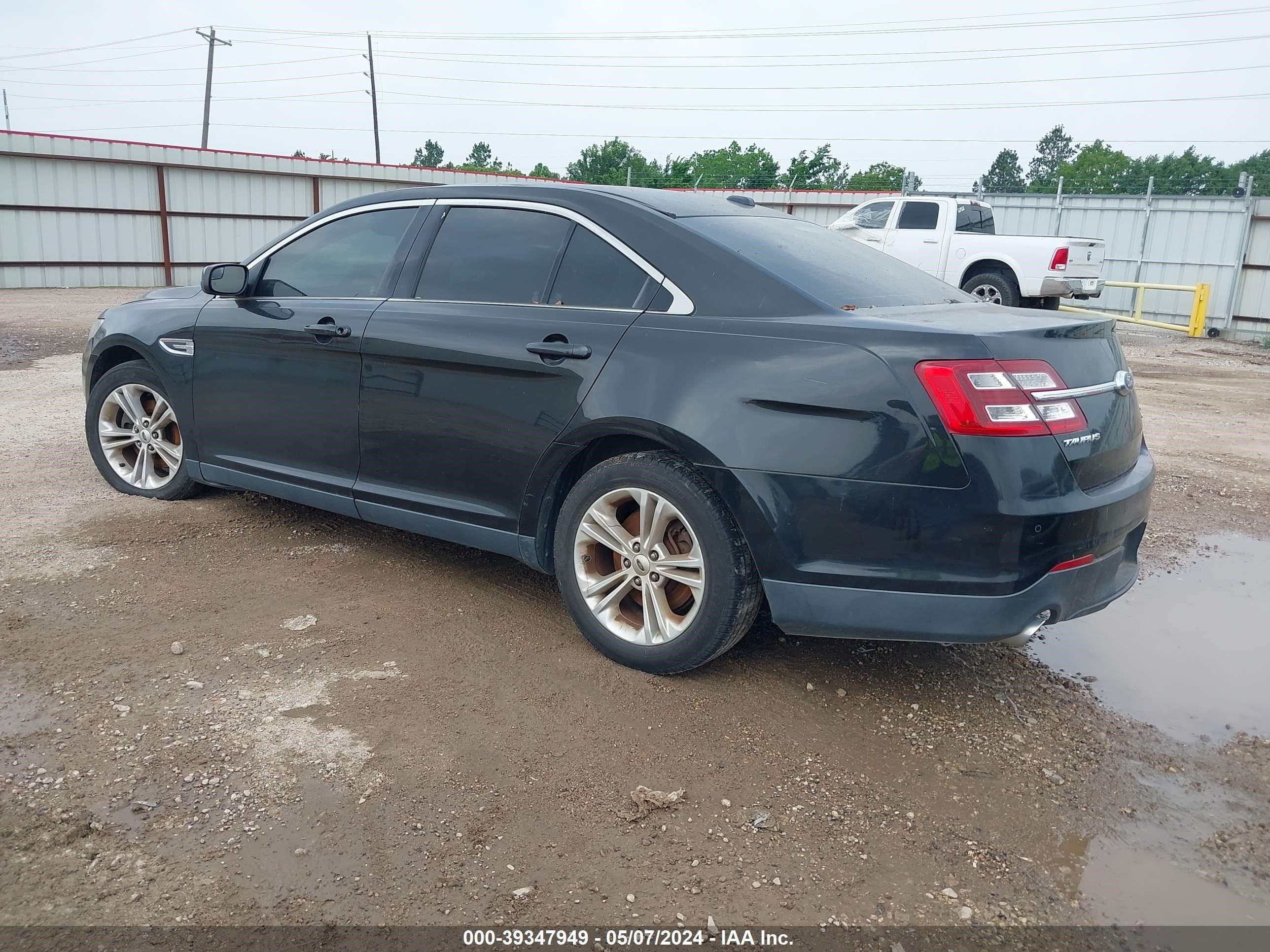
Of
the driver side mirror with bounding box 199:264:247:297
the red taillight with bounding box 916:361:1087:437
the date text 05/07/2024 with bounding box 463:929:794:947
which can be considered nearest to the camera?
the date text 05/07/2024 with bounding box 463:929:794:947

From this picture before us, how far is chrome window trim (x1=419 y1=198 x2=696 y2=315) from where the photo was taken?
3361mm

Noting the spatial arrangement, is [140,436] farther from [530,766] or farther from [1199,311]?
[1199,311]

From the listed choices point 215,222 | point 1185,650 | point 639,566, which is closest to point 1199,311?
point 1185,650

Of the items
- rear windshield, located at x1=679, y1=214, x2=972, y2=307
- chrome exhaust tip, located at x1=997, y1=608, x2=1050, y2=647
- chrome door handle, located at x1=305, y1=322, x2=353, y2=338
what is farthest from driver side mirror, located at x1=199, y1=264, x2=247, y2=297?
chrome exhaust tip, located at x1=997, y1=608, x2=1050, y2=647

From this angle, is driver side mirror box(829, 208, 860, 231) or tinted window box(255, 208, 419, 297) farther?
driver side mirror box(829, 208, 860, 231)

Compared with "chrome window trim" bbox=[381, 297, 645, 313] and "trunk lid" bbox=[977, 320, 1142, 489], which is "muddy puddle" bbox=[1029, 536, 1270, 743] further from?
"chrome window trim" bbox=[381, 297, 645, 313]

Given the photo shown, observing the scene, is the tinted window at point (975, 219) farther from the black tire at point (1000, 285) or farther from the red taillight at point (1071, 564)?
the red taillight at point (1071, 564)

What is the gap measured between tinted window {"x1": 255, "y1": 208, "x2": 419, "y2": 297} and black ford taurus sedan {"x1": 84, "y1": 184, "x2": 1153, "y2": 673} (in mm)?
14

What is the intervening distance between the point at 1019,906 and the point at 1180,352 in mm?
15256

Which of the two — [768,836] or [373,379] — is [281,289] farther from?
[768,836]

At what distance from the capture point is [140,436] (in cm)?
518

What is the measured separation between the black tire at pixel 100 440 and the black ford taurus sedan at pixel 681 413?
43 centimetres

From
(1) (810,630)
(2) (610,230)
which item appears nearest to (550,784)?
(1) (810,630)

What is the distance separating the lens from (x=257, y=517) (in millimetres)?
5047
